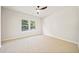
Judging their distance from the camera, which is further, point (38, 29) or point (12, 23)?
point (38, 29)

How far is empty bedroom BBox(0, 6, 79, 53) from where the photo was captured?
1.46 m

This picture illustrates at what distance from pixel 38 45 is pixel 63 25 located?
0.61m

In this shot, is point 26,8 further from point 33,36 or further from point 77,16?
point 77,16

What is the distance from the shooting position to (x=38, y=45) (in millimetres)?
1513

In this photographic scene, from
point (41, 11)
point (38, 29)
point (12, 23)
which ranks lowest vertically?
point (38, 29)

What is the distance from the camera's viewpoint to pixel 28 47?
1.49 meters

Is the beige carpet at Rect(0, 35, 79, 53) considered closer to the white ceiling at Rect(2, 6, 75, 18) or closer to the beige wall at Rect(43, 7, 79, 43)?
the beige wall at Rect(43, 7, 79, 43)

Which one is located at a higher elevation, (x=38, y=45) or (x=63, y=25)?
(x=63, y=25)

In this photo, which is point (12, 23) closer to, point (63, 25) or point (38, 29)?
point (38, 29)

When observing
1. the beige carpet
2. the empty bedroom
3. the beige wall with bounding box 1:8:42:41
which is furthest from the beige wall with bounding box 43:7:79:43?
the beige wall with bounding box 1:8:42:41

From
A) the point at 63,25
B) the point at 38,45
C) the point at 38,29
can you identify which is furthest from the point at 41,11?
the point at 38,45

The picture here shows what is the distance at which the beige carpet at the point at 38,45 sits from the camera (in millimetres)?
1456
